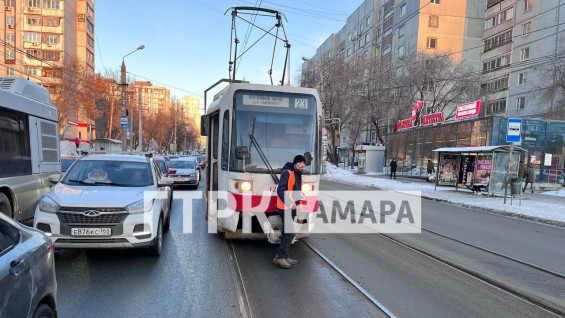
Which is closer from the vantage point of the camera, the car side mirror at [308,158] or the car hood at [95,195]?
the car hood at [95,195]

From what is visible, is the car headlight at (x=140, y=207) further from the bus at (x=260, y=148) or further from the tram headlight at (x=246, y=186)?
the tram headlight at (x=246, y=186)

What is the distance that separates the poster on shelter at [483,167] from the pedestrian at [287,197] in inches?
585

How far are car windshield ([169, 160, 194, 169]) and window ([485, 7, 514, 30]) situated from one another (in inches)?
1874

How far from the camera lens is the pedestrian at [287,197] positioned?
17.9 ft

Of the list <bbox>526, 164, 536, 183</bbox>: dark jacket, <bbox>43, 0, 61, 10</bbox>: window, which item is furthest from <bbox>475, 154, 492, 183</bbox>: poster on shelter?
<bbox>43, 0, 61, 10</bbox>: window

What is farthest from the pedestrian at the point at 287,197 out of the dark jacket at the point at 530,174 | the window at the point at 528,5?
the window at the point at 528,5

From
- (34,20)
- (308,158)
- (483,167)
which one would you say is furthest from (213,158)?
(34,20)

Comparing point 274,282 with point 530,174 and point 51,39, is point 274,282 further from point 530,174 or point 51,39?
point 51,39

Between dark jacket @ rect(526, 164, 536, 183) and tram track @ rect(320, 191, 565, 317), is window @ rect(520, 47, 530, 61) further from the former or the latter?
tram track @ rect(320, 191, 565, 317)

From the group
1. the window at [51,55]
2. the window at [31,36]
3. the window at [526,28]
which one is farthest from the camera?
the window at [51,55]

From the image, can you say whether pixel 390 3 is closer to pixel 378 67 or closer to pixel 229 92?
pixel 378 67

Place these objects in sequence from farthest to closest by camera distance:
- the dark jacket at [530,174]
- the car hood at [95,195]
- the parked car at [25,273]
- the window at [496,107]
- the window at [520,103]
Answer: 1. the window at [496,107]
2. the window at [520,103]
3. the dark jacket at [530,174]
4. the car hood at [95,195]
5. the parked car at [25,273]

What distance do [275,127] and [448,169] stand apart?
55.6ft

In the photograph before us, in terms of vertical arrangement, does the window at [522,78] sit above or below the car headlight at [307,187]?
above
